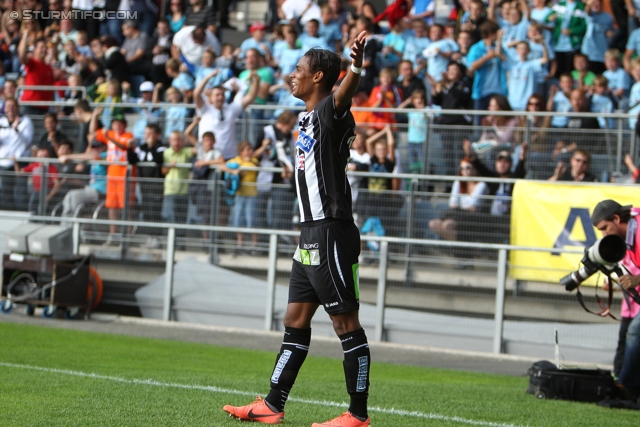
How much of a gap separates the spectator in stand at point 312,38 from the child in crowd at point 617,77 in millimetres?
5291

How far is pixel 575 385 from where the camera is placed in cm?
838

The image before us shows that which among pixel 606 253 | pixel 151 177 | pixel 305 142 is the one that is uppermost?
pixel 305 142

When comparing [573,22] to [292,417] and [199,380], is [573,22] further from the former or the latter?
[292,417]

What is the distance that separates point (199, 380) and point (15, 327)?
194 inches

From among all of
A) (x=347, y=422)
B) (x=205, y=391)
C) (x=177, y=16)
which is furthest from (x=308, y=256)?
(x=177, y=16)

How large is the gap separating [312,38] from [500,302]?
768 centimetres

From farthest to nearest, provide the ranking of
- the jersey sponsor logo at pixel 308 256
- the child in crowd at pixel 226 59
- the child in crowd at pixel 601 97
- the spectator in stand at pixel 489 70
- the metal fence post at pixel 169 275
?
the child in crowd at pixel 226 59, the spectator in stand at pixel 489 70, the child in crowd at pixel 601 97, the metal fence post at pixel 169 275, the jersey sponsor logo at pixel 308 256

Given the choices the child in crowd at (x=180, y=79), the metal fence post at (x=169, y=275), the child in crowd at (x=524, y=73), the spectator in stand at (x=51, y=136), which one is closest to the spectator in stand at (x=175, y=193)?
the metal fence post at (x=169, y=275)

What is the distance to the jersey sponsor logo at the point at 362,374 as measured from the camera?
18.9 ft

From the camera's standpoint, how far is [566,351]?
11.8 meters

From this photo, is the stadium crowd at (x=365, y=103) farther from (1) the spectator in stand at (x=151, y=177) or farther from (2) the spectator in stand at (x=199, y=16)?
(2) the spectator in stand at (x=199, y=16)

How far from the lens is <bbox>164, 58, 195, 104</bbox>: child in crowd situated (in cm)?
1756

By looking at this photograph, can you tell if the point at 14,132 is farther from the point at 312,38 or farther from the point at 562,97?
the point at 562,97

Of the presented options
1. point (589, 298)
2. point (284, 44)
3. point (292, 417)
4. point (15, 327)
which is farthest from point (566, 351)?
point (284, 44)
